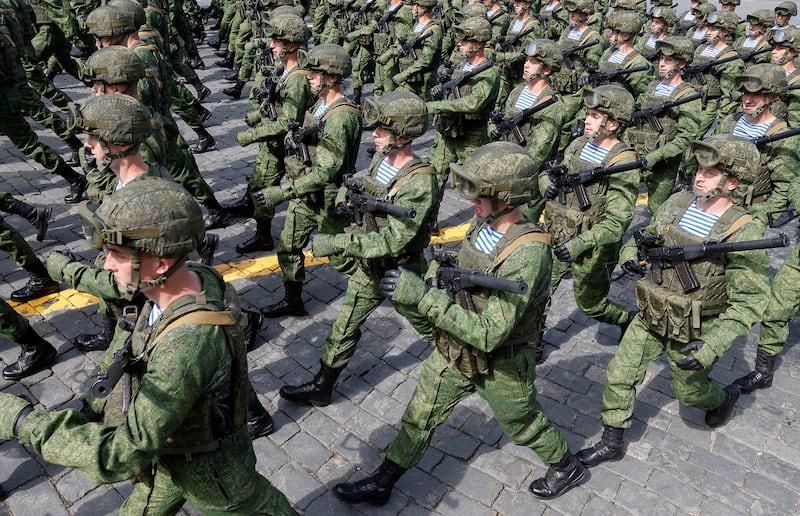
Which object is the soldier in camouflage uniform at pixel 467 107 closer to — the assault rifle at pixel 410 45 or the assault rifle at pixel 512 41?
the assault rifle at pixel 410 45

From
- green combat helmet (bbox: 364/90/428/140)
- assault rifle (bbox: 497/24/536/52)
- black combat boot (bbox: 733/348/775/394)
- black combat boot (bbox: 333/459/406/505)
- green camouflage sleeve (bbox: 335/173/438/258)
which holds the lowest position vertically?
black combat boot (bbox: 733/348/775/394)

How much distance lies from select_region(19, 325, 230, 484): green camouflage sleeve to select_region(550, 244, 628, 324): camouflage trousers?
375 cm

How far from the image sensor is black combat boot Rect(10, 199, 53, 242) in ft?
20.2

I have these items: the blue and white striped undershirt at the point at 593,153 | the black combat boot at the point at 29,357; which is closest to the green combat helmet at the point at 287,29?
the blue and white striped undershirt at the point at 593,153

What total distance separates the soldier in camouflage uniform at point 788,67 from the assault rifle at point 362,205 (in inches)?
214

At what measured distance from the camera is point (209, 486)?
298cm

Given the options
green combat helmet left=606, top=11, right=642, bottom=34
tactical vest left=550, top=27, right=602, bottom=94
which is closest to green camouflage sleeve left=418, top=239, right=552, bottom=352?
tactical vest left=550, top=27, right=602, bottom=94

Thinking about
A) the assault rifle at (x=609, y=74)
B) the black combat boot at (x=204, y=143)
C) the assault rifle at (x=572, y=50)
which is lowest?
the black combat boot at (x=204, y=143)

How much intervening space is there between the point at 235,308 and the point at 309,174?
116 inches

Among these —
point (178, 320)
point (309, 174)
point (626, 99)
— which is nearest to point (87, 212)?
point (178, 320)

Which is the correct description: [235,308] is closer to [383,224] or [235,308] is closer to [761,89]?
[383,224]

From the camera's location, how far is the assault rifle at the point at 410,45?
11086 mm

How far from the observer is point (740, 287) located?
4.14 meters

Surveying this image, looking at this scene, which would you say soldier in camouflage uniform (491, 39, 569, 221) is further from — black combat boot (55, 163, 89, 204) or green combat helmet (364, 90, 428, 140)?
black combat boot (55, 163, 89, 204)
